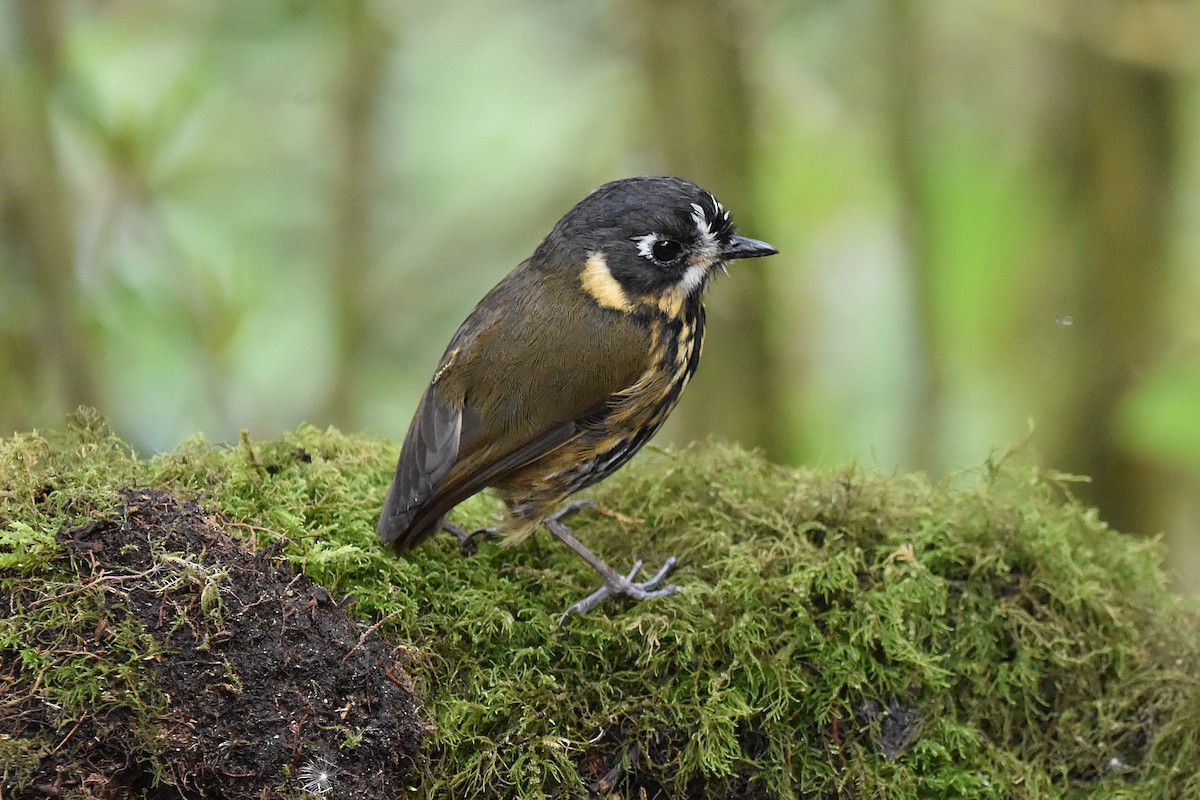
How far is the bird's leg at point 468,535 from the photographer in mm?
3152

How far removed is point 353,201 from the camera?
21.9ft

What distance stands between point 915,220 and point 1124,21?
5.21 feet

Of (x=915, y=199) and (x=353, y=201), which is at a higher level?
(x=353, y=201)

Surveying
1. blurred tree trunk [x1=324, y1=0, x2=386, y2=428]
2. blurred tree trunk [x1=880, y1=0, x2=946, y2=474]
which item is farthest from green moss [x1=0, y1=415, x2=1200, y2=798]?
blurred tree trunk [x1=880, y1=0, x2=946, y2=474]

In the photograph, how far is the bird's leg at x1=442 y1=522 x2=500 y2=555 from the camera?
124 inches

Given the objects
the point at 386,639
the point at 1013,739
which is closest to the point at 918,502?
the point at 1013,739

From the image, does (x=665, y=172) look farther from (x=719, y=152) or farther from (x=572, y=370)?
(x=572, y=370)

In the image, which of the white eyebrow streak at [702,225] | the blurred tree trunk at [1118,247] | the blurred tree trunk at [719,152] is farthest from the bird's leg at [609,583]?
the blurred tree trunk at [1118,247]

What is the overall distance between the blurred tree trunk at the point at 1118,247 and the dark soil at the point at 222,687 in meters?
5.57

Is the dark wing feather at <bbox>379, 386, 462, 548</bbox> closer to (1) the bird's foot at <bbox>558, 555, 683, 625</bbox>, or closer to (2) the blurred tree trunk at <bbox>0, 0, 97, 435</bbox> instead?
(1) the bird's foot at <bbox>558, 555, 683, 625</bbox>

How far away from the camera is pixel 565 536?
3188 mm

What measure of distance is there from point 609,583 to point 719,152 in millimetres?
3800

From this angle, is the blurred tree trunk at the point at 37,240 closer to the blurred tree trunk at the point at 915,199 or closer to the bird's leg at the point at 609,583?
the bird's leg at the point at 609,583

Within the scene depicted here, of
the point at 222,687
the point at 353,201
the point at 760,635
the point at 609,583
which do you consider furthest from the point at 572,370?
the point at 353,201
